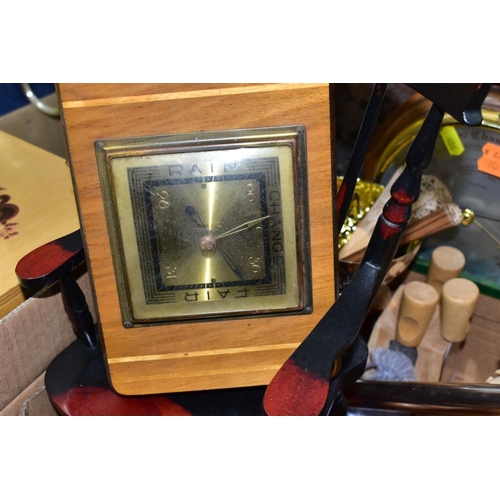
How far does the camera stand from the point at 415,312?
133cm

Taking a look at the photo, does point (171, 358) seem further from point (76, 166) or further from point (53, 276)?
point (76, 166)

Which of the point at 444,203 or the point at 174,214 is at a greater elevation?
the point at 174,214

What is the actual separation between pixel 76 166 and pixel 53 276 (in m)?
0.22

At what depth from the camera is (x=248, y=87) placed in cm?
82

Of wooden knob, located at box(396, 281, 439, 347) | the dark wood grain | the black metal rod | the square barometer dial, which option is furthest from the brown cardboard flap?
wooden knob, located at box(396, 281, 439, 347)

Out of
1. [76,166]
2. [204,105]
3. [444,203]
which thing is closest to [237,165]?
[204,105]

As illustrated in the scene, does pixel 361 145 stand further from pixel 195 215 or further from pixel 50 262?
pixel 50 262

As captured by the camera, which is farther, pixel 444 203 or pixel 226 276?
pixel 444 203

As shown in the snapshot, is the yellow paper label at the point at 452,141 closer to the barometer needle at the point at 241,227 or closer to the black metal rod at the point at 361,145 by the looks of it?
the black metal rod at the point at 361,145

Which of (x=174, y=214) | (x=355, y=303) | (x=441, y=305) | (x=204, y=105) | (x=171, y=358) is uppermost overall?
(x=204, y=105)

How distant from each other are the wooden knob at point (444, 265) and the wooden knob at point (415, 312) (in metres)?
0.06

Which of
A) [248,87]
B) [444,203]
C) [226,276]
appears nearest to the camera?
[248,87]

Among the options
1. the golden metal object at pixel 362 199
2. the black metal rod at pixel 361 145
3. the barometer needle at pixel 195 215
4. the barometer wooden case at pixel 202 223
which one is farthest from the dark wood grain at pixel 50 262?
the golden metal object at pixel 362 199

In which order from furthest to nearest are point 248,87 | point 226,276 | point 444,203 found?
point 444,203 → point 226,276 → point 248,87
